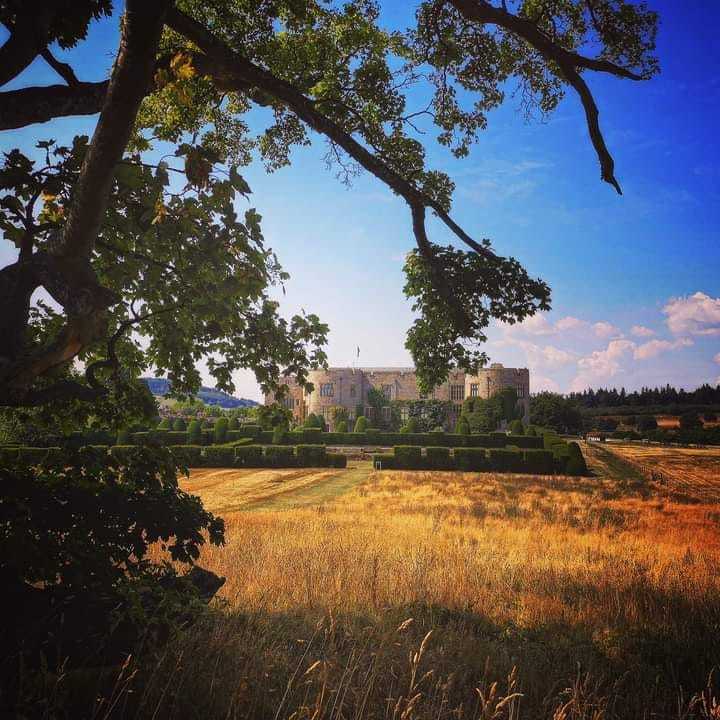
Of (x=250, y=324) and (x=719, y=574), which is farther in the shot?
(x=719, y=574)

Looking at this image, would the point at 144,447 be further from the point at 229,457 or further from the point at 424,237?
the point at 229,457

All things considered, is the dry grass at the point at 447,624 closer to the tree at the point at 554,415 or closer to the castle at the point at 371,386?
the castle at the point at 371,386

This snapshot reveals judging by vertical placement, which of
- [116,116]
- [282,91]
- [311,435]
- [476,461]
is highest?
[282,91]

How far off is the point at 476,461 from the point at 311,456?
8.36 meters

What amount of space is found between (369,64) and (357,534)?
7343 mm

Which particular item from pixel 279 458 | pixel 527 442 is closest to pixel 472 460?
pixel 527 442

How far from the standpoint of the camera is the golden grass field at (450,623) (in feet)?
9.34

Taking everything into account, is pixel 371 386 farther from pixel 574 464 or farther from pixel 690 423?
pixel 690 423

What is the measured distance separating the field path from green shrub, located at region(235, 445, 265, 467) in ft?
4.10

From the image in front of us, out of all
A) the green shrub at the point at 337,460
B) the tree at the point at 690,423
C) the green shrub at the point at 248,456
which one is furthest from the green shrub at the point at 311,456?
the tree at the point at 690,423

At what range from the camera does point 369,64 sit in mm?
5586

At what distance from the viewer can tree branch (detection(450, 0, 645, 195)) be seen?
3.63 m

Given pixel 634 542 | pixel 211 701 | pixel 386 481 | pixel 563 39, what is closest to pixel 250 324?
pixel 211 701

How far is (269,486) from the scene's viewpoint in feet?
58.1
